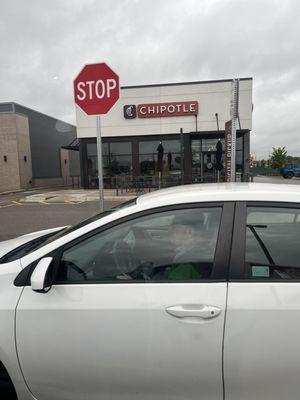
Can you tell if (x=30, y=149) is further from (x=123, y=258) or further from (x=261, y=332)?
(x=261, y=332)

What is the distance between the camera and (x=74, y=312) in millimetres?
2008

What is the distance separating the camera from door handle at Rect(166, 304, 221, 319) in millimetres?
1884

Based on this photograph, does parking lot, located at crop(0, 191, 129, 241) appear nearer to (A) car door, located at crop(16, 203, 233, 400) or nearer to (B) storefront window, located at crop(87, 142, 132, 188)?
(A) car door, located at crop(16, 203, 233, 400)

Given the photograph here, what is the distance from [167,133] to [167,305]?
827 inches

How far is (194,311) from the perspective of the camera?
74.6 inches

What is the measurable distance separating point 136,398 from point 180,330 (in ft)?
1.56

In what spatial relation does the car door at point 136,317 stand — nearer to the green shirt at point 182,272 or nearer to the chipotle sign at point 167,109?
the green shirt at point 182,272

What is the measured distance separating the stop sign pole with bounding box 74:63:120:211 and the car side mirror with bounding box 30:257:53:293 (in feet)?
7.33

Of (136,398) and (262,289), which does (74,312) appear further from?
(262,289)

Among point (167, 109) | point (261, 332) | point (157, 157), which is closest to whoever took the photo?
point (261, 332)

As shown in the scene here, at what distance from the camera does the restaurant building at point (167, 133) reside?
70.7ft

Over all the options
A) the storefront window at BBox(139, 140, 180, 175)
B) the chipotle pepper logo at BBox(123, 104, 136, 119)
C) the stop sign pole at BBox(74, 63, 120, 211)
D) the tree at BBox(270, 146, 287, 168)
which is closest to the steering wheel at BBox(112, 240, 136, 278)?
the stop sign pole at BBox(74, 63, 120, 211)

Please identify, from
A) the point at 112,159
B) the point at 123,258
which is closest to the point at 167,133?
the point at 112,159

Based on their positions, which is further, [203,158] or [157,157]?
[203,158]
